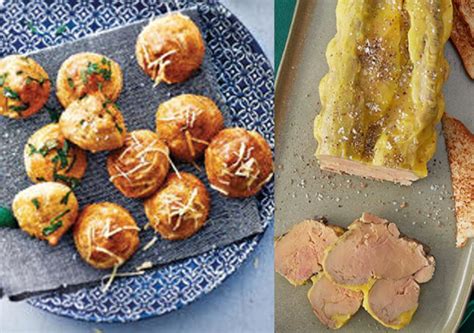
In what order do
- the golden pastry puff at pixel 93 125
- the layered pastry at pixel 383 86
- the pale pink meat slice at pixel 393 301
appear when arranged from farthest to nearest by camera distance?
the pale pink meat slice at pixel 393 301, the layered pastry at pixel 383 86, the golden pastry puff at pixel 93 125

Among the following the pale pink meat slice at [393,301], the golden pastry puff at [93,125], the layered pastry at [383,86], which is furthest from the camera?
the pale pink meat slice at [393,301]

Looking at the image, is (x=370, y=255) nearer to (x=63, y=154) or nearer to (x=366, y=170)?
(x=366, y=170)

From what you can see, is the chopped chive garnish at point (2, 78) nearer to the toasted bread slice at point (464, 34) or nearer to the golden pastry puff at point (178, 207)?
the golden pastry puff at point (178, 207)

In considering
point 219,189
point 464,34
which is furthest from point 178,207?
point 464,34

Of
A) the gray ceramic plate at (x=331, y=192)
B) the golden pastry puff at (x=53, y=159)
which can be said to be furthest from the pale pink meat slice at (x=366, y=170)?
the golden pastry puff at (x=53, y=159)

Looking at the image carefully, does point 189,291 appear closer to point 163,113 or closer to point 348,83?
point 163,113
